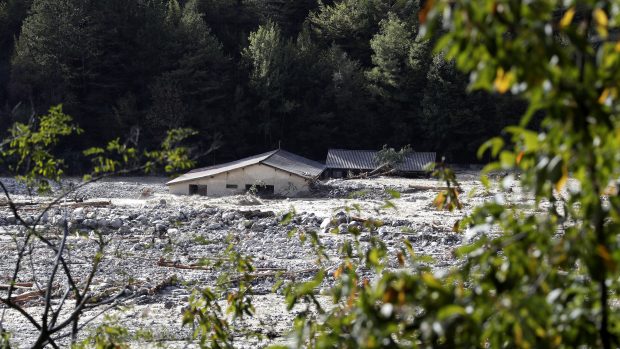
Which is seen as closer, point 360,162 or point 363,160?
point 360,162

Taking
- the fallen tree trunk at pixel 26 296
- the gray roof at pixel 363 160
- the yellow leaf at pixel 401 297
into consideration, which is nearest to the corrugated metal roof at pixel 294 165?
the gray roof at pixel 363 160

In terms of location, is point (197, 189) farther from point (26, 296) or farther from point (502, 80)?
point (502, 80)

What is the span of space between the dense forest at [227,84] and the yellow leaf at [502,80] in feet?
115

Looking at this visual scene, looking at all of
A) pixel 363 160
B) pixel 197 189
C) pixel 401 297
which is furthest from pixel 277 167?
pixel 401 297

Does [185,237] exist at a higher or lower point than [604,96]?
lower

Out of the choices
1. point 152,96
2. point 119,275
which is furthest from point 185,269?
point 152,96

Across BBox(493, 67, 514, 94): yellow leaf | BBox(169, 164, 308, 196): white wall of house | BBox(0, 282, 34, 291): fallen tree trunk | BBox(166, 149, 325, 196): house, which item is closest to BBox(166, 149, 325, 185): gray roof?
BBox(166, 149, 325, 196): house

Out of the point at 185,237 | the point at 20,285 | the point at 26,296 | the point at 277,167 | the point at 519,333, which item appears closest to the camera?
the point at 519,333

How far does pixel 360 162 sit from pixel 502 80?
34.1 m

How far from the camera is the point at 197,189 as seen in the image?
30.7m

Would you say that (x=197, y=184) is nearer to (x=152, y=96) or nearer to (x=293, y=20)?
(x=152, y=96)

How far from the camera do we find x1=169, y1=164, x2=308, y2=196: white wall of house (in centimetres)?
3039

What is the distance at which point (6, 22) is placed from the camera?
40031mm

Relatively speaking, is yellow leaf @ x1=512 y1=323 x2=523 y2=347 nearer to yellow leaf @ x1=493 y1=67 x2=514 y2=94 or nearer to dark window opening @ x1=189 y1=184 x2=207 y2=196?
yellow leaf @ x1=493 y1=67 x2=514 y2=94
